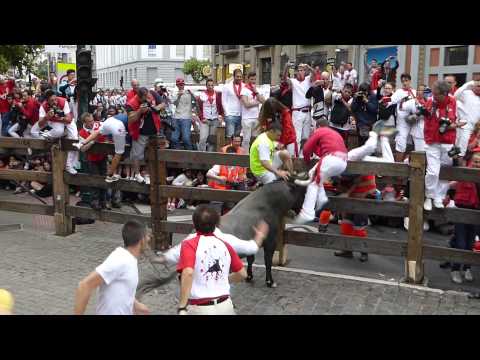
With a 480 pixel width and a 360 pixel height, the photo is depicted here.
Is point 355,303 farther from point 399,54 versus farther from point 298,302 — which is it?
point 399,54

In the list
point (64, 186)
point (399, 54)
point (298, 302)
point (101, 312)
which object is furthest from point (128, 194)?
point (399, 54)

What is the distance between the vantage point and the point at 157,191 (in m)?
8.46

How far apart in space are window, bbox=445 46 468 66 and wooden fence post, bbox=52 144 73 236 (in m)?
15.7

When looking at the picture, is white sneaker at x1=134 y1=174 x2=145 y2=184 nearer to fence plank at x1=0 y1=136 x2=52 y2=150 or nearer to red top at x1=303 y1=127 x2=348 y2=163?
fence plank at x1=0 y1=136 x2=52 y2=150

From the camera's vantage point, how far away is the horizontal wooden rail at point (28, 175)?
377 inches

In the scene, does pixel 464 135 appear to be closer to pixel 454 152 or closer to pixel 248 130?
pixel 454 152

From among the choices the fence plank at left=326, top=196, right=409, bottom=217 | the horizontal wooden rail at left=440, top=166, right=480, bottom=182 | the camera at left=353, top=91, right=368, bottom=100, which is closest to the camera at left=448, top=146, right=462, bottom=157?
the horizontal wooden rail at left=440, top=166, right=480, bottom=182

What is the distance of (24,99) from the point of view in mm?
14023

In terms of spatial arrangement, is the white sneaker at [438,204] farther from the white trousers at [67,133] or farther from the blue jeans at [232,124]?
the white trousers at [67,133]

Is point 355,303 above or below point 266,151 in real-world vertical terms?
below

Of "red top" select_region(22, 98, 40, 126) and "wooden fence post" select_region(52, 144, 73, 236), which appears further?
"red top" select_region(22, 98, 40, 126)

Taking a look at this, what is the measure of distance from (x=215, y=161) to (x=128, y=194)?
4.90 meters

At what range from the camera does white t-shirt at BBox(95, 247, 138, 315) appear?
407cm

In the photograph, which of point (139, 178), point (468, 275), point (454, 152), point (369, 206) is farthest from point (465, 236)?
Result: point (139, 178)
